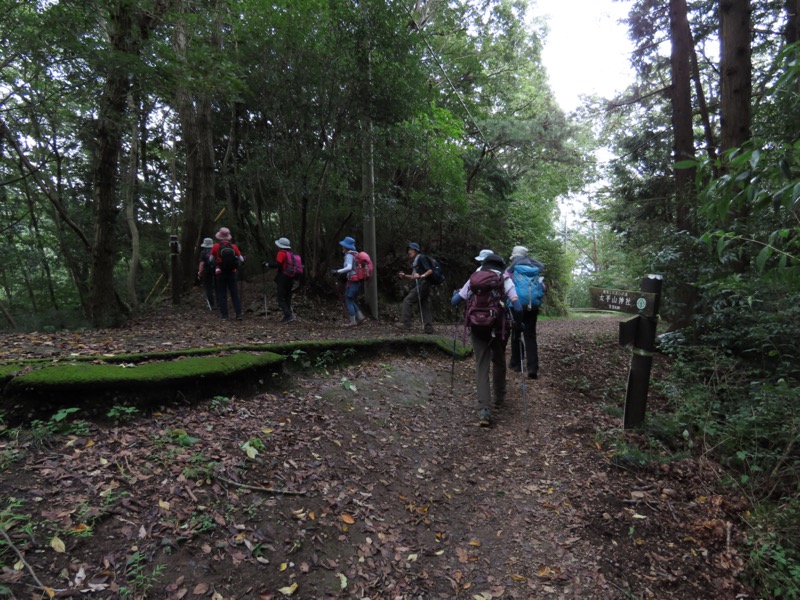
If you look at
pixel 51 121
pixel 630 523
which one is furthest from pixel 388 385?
pixel 51 121

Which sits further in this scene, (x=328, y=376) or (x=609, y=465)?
(x=328, y=376)

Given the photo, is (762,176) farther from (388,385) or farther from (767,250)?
(388,385)

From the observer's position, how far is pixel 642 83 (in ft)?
46.6

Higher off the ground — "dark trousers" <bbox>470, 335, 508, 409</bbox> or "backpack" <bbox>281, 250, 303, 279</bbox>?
"backpack" <bbox>281, 250, 303, 279</bbox>

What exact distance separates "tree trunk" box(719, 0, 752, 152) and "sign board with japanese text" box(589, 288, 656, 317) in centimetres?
479

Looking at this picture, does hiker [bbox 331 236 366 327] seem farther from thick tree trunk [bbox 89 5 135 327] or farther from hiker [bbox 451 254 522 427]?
thick tree trunk [bbox 89 5 135 327]

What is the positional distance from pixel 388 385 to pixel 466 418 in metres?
1.23

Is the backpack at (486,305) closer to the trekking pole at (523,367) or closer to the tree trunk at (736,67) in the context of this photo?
the trekking pole at (523,367)

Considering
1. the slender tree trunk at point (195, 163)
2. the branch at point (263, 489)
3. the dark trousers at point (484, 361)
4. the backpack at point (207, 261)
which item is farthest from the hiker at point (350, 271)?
the branch at point (263, 489)

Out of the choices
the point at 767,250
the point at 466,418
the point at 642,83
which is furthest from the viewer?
the point at 642,83

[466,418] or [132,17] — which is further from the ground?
[132,17]

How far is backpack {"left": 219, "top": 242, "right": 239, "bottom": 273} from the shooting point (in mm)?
9086

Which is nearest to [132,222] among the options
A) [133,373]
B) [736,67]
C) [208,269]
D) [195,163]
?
[195,163]

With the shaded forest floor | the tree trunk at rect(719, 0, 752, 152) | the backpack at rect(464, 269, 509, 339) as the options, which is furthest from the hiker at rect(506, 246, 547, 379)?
the tree trunk at rect(719, 0, 752, 152)
